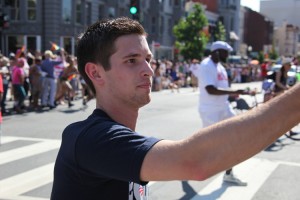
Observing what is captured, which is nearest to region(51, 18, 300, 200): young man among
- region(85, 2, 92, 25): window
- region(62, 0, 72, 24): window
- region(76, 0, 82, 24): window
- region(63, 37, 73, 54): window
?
region(62, 0, 72, 24): window

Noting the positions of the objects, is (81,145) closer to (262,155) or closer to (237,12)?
(262,155)

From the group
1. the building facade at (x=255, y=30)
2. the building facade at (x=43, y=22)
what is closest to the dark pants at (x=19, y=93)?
the building facade at (x=43, y=22)

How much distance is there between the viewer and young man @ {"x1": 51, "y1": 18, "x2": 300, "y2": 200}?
1.28 metres

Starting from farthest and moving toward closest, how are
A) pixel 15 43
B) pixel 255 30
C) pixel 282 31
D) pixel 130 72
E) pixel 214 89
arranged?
pixel 282 31, pixel 255 30, pixel 15 43, pixel 214 89, pixel 130 72

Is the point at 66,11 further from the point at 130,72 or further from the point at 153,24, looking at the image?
the point at 130,72

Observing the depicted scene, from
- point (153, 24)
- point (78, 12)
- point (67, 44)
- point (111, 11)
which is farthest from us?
point (153, 24)

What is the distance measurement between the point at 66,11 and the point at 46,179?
83.3 feet

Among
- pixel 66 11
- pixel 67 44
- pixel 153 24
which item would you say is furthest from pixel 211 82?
pixel 153 24

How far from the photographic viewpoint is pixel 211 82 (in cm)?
555

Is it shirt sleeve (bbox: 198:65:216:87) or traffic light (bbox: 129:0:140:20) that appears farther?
traffic light (bbox: 129:0:140:20)

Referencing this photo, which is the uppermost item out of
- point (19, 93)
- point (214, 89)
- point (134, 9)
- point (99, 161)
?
point (134, 9)

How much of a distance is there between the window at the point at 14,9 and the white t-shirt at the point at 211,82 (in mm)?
25171

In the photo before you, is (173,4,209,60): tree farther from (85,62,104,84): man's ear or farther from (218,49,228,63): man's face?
(85,62,104,84): man's ear

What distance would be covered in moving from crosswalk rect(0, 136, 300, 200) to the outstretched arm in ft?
12.8
